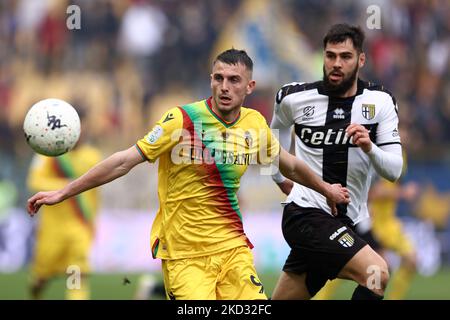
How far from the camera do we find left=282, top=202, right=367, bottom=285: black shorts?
7492mm

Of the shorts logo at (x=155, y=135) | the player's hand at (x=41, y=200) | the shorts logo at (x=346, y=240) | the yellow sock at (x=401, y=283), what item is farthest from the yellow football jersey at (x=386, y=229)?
the player's hand at (x=41, y=200)

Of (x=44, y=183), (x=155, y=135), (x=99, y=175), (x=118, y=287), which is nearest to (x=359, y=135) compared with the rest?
(x=155, y=135)

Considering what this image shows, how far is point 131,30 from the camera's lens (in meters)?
18.1

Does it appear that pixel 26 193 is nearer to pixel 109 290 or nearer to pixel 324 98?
pixel 109 290

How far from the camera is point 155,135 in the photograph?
22.0ft

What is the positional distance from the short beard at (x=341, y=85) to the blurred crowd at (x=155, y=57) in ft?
30.5

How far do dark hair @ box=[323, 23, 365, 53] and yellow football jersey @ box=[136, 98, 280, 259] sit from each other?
108cm

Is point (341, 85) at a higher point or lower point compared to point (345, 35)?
lower

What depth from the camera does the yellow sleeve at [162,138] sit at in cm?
668

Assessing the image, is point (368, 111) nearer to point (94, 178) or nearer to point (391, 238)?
point (94, 178)

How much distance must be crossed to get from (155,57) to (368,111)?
34.8ft


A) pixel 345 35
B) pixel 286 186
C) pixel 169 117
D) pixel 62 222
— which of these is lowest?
pixel 62 222
